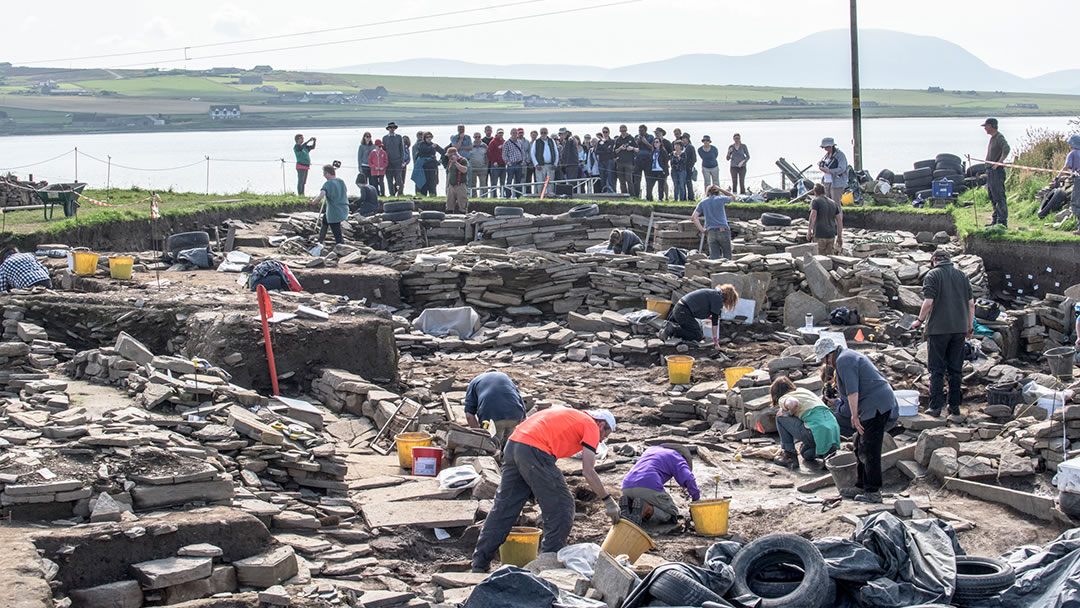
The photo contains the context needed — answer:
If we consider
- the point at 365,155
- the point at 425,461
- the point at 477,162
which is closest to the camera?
the point at 425,461

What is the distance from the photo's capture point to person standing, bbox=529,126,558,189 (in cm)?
2362

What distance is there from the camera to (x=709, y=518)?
832 cm

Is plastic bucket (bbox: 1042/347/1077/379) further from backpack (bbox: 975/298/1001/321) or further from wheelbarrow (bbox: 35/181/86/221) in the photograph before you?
wheelbarrow (bbox: 35/181/86/221)

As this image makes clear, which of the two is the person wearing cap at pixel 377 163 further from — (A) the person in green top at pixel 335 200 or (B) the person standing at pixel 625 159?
(B) the person standing at pixel 625 159

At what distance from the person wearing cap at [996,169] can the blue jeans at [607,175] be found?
335 inches

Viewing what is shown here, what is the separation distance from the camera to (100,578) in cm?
700

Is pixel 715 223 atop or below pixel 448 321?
atop

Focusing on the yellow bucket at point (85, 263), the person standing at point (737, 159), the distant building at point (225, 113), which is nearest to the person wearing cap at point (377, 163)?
the person standing at point (737, 159)

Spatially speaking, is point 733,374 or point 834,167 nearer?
point 733,374

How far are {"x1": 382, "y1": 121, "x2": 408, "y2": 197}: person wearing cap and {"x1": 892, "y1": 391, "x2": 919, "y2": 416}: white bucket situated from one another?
14.9 meters

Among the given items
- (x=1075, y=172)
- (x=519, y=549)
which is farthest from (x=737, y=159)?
(x=519, y=549)

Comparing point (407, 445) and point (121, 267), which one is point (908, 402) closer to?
→ point (407, 445)

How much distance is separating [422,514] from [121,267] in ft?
26.2

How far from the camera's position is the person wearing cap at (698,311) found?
14.1m
